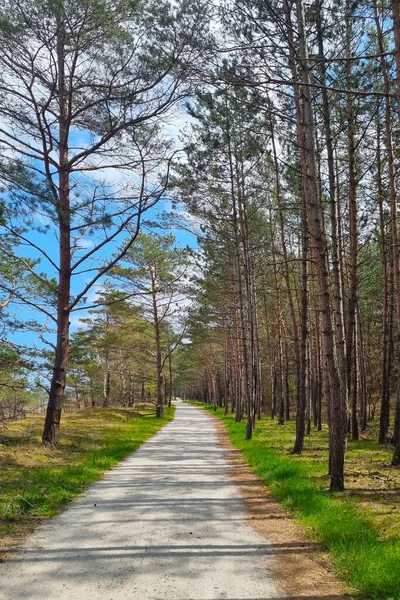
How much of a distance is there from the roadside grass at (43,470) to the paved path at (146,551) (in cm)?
32

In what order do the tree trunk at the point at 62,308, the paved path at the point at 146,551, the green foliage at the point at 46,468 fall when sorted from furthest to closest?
the tree trunk at the point at 62,308 → the green foliage at the point at 46,468 → the paved path at the point at 146,551

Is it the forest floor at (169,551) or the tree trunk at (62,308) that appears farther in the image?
the tree trunk at (62,308)

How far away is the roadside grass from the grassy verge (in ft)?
10.8

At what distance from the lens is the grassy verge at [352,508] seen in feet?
12.5

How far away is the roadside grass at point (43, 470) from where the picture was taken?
18.4 feet

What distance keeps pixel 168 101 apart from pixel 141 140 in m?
1.17

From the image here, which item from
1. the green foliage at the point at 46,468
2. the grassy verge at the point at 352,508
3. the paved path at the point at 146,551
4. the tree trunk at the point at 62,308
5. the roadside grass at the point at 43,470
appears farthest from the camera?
the tree trunk at the point at 62,308

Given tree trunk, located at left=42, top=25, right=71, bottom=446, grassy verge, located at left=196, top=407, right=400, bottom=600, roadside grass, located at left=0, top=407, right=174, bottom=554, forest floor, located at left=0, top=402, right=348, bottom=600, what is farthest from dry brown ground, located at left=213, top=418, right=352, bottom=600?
tree trunk, located at left=42, top=25, right=71, bottom=446

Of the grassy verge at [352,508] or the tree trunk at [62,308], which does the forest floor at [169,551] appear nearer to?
the grassy verge at [352,508]

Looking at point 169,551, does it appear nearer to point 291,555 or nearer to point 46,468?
point 291,555

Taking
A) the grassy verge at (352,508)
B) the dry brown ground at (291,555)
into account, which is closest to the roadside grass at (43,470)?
the dry brown ground at (291,555)

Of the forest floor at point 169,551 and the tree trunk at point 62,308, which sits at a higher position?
the tree trunk at point 62,308

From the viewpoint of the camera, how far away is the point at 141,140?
1105 cm

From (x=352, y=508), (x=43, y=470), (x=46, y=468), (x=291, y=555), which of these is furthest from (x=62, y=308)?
(x=291, y=555)
